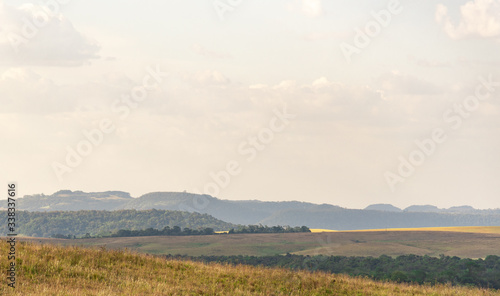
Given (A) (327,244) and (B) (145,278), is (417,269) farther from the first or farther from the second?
(A) (327,244)

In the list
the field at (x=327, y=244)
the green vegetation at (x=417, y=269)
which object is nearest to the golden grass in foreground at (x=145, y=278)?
the green vegetation at (x=417, y=269)

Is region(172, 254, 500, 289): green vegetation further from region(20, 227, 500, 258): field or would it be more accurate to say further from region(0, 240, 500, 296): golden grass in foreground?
region(20, 227, 500, 258): field

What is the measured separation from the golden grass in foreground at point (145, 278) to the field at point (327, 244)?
9258 centimetres

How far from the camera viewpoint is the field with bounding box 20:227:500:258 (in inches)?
5025

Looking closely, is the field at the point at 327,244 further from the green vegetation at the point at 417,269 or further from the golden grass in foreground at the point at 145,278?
the golden grass in foreground at the point at 145,278

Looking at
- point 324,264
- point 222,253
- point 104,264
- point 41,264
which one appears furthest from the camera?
point 222,253

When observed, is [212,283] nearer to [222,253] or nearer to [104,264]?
[104,264]

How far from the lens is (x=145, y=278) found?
2805cm

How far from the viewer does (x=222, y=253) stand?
134250 millimetres

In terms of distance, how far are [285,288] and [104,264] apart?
9.92 m

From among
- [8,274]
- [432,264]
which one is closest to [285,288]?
[8,274]

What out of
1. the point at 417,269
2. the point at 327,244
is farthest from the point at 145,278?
the point at 327,244

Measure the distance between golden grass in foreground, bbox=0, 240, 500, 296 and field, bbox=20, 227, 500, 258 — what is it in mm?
92584

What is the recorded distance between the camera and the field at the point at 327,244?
419ft
